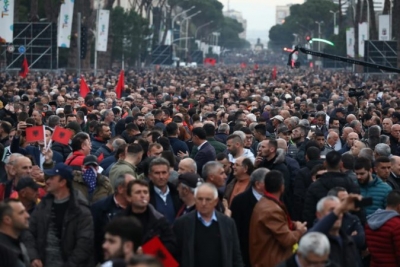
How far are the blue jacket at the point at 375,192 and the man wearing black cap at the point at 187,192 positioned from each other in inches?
79.3

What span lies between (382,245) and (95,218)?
2161 mm

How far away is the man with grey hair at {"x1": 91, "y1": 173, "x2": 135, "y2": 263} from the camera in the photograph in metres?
8.84

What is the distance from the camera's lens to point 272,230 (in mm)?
8930

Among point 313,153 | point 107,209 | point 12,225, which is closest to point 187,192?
point 107,209

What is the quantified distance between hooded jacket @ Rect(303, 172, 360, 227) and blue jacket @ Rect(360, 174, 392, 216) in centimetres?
63

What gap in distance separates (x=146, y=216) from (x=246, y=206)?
4.92 ft

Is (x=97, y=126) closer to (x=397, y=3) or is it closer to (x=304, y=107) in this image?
(x=304, y=107)

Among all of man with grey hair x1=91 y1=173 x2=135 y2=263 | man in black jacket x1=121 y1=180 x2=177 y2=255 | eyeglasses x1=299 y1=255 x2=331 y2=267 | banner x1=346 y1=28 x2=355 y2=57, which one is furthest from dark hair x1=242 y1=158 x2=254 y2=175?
banner x1=346 y1=28 x2=355 y2=57

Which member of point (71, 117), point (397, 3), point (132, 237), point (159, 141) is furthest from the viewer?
point (397, 3)

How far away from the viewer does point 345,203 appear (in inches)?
297

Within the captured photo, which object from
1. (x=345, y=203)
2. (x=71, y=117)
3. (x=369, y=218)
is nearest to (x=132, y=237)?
(x=345, y=203)

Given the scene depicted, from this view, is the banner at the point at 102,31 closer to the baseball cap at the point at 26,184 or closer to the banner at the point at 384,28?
the banner at the point at 384,28

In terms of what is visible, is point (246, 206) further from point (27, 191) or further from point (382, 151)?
point (382, 151)

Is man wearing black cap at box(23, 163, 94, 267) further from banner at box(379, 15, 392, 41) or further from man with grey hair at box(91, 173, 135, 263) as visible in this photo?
banner at box(379, 15, 392, 41)
